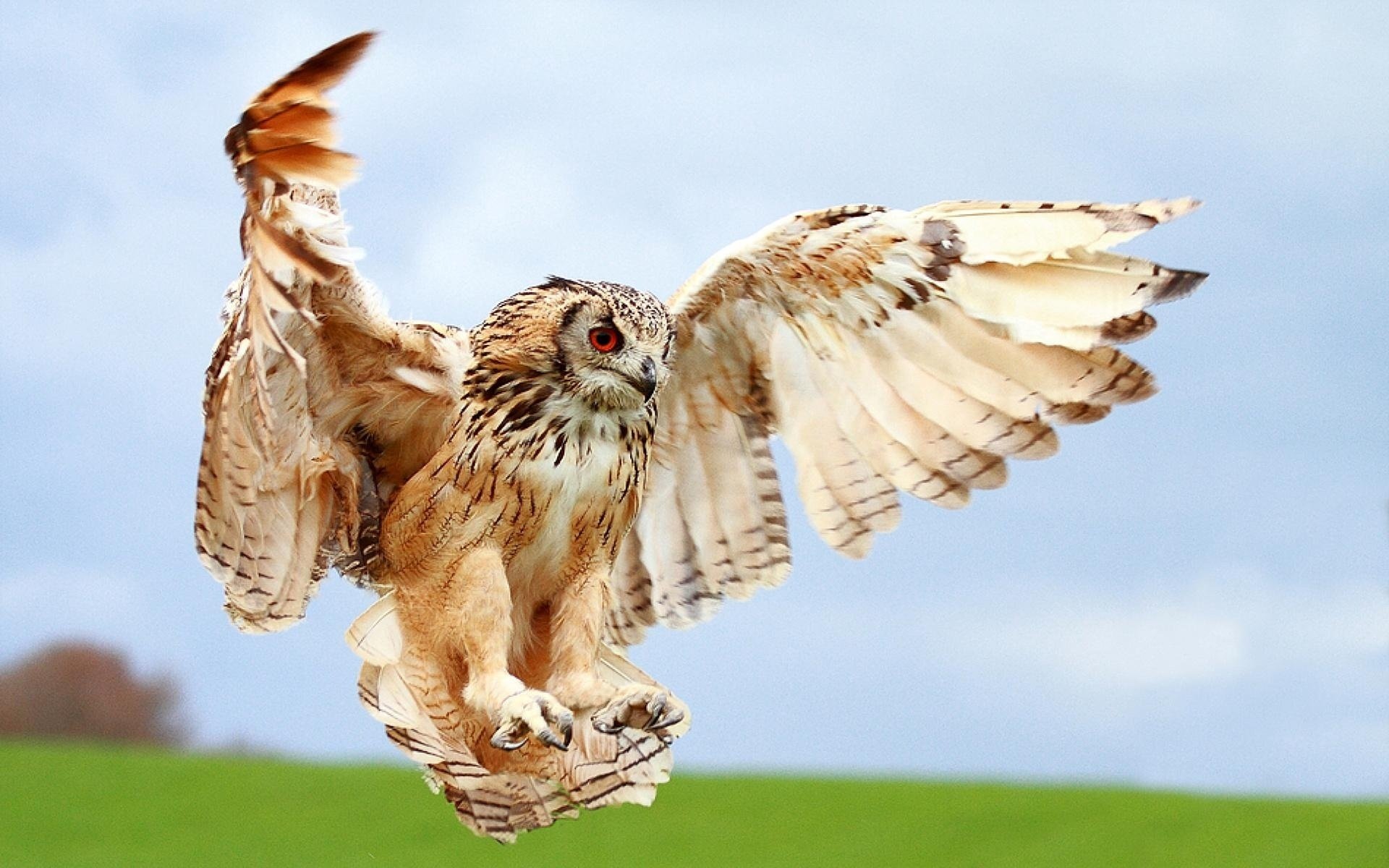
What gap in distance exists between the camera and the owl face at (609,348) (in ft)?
11.5

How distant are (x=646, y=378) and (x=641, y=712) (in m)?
0.87

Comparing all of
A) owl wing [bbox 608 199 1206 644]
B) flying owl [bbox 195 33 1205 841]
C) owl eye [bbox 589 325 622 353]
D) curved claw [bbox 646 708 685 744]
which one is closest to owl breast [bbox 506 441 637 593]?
flying owl [bbox 195 33 1205 841]

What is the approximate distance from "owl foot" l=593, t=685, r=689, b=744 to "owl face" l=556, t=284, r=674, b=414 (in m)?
0.76

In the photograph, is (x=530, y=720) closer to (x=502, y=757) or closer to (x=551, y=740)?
(x=551, y=740)

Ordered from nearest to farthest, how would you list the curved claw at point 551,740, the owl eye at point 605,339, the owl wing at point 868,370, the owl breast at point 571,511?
the curved claw at point 551,740
the owl eye at point 605,339
the owl breast at point 571,511
the owl wing at point 868,370

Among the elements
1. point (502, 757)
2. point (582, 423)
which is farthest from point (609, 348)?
point (502, 757)

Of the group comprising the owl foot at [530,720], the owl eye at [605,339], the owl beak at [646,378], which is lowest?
the owl foot at [530,720]

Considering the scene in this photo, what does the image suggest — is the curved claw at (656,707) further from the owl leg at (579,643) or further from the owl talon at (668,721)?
the owl leg at (579,643)

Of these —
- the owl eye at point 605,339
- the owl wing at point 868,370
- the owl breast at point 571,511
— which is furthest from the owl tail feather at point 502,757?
the owl eye at point 605,339

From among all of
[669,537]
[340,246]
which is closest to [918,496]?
[669,537]

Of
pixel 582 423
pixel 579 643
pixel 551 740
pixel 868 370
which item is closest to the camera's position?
pixel 551 740

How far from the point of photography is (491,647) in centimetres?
360

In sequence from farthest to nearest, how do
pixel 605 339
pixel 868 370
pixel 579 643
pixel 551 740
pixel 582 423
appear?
pixel 868 370
pixel 579 643
pixel 582 423
pixel 605 339
pixel 551 740

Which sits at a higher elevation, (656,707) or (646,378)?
(646,378)
